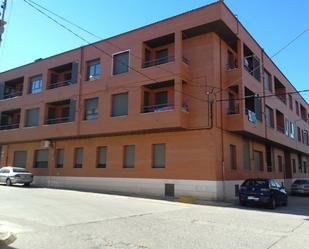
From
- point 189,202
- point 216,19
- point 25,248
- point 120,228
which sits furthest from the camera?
point 216,19

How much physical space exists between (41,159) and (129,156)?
11264 mm

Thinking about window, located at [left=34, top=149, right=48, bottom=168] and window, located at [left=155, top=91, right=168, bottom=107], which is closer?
window, located at [left=155, top=91, right=168, bottom=107]

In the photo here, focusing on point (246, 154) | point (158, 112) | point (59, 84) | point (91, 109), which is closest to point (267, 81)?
point (246, 154)

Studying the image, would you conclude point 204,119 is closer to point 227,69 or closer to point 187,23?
point 227,69

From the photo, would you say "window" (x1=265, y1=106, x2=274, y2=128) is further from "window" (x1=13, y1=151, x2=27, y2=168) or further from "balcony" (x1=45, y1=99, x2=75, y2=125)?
"window" (x1=13, y1=151, x2=27, y2=168)

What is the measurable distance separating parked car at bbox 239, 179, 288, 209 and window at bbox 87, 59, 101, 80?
606 inches

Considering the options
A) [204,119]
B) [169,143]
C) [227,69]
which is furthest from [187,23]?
[169,143]

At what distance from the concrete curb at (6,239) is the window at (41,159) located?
78.0 feet

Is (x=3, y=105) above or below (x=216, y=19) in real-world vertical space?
below

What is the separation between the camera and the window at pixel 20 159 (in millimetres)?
33438

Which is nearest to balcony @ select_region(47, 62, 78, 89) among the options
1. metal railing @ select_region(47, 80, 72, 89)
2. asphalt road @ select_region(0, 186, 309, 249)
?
metal railing @ select_region(47, 80, 72, 89)

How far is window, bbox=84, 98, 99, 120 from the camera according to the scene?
2718cm

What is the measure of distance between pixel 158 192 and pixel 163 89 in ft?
24.6

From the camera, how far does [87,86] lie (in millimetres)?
27828
